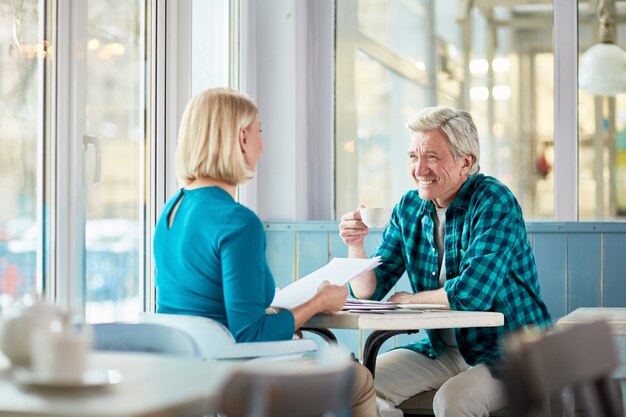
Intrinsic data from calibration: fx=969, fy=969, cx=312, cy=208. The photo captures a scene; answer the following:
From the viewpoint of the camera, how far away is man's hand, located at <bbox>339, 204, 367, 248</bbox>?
3070 millimetres

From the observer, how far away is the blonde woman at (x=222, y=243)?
2209 millimetres

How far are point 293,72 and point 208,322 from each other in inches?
90.9

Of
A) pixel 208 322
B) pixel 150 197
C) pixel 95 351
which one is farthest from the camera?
pixel 150 197

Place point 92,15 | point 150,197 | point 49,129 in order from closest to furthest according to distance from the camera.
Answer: point 49,129 < point 92,15 < point 150,197

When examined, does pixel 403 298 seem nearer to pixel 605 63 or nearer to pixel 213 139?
pixel 213 139

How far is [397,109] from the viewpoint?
442 cm

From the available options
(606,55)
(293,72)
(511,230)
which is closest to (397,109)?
(293,72)

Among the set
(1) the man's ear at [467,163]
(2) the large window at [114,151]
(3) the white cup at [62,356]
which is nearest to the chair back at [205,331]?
(3) the white cup at [62,356]

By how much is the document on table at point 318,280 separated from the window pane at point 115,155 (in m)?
0.77

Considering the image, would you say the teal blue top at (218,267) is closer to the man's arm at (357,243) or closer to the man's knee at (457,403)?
the man's knee at (457,403)

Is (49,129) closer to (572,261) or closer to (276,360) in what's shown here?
(276,360)

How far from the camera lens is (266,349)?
2236mm

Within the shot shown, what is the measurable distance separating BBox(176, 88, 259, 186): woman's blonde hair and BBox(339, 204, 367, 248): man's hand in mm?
709

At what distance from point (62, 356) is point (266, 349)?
0.81m
